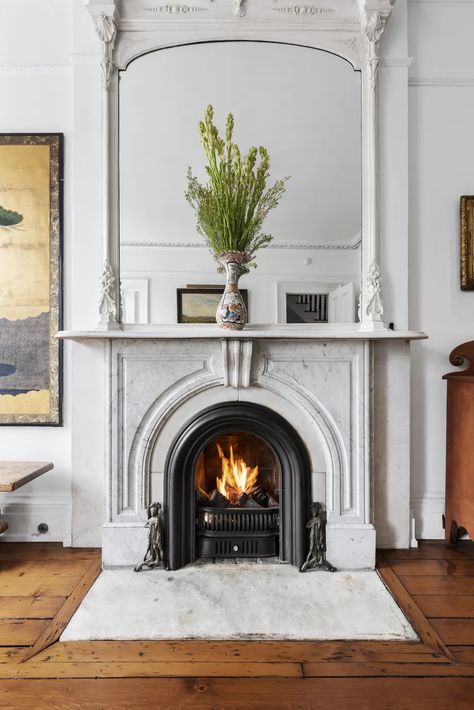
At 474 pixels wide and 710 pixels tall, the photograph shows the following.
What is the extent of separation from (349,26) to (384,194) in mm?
864

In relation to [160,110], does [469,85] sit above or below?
above

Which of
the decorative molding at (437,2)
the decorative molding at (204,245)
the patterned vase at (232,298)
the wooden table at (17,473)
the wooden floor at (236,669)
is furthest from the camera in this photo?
the decorative molding at (437,2)

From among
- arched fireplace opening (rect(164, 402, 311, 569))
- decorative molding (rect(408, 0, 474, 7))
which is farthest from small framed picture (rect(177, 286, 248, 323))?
decorative molding (rect(408, 0, 474, 7))

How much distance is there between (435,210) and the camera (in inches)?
94.6

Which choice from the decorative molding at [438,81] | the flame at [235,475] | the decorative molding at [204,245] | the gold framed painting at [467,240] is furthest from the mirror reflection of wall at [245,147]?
the flame at [235,475]

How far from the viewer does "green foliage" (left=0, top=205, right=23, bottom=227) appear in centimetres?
238

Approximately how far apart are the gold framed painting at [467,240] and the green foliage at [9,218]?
2.42 meters

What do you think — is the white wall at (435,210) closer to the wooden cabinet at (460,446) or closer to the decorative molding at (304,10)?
the wooden cabinet at (460,446)

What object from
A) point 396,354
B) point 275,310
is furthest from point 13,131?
point 396,354

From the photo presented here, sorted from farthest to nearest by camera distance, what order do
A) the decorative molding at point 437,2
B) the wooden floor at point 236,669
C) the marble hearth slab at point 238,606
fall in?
the decorative molding at point 437,2
the marble hearth slab at point 238,606
the wooden floor at point 236,669

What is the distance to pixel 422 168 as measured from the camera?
2389 mm

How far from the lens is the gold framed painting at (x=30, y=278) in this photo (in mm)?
2377

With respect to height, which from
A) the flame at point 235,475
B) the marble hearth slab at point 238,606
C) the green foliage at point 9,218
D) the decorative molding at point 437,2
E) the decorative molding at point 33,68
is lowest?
the marble hearth slab at point 238,606

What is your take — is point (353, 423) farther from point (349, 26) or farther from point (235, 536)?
point (349, 26)
